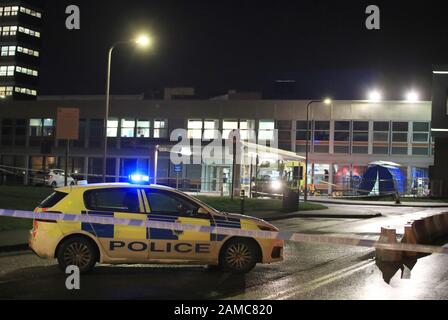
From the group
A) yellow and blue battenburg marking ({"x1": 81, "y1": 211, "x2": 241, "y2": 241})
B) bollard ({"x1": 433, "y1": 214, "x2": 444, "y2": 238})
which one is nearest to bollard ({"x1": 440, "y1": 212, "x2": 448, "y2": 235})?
bollard ({"x1": 433, "y1": 214, "x2": 444, "y2": 238})

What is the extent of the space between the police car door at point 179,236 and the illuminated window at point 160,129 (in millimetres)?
40665

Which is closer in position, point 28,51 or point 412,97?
point 412,97

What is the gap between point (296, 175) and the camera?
1233 inches

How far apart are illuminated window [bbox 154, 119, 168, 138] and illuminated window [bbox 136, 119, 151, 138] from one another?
0.64 meters

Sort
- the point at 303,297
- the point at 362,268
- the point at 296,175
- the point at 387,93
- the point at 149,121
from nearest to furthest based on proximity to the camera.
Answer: the point at 303,297
the point at 362,268
the point at 296,175
the point at 149,121
the point at 387,93

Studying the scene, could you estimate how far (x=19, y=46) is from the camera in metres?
96.8

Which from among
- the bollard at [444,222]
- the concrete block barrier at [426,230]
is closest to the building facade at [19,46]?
the bollard at [444,222]

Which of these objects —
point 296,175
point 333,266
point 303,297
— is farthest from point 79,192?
point 296,175

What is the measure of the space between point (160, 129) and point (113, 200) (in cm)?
4101

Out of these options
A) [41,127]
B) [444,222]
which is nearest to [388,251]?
[444,222]

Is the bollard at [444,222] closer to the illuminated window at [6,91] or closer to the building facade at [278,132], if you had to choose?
the building facade at [278,132]

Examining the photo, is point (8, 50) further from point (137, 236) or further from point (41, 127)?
point (137, 236)

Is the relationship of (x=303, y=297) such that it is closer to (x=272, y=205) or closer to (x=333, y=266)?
(x=333, y=266)

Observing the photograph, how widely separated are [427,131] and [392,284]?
4101 centimetres
